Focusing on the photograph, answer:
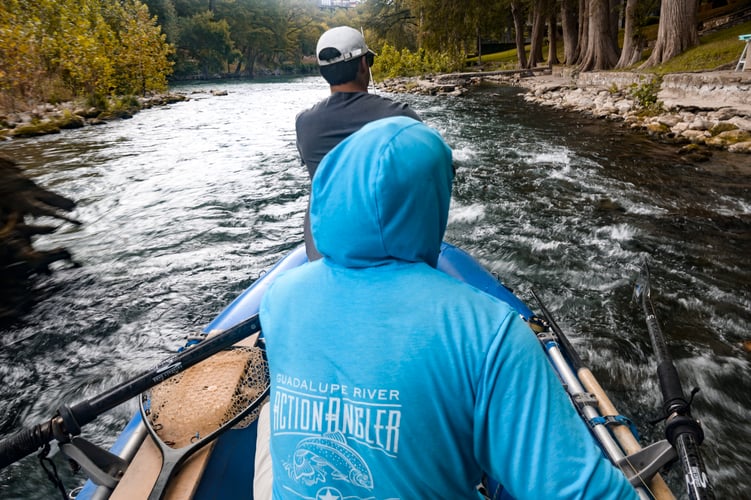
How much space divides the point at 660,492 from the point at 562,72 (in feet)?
81.4

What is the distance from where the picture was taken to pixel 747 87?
973 cm

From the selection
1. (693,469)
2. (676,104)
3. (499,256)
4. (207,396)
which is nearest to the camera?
(693,469)

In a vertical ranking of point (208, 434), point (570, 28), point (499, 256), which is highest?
point (570, 28)

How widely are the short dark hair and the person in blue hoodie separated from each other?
5.60 ft

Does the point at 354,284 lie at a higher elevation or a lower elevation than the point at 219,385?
higher

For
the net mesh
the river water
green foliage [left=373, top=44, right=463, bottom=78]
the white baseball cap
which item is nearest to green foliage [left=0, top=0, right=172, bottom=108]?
the river water

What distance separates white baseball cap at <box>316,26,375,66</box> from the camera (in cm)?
246

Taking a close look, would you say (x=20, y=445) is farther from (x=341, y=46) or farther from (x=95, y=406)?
(x=341, y=46)

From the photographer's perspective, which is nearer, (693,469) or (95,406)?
(693,469)

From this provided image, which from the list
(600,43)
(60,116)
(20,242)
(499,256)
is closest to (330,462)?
(499,256)

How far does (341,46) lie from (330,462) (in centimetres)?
220

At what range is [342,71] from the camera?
2479 mm

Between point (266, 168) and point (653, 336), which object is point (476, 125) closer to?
point (266, 168)

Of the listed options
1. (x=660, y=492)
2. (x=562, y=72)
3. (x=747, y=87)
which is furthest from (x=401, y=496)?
(x=562, y=72)
